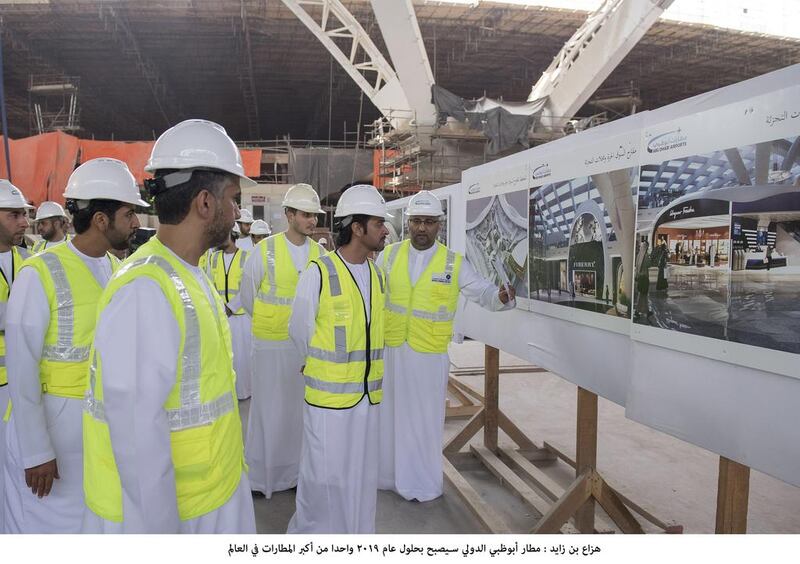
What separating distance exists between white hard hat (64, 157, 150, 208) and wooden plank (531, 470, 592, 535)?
2670 mm

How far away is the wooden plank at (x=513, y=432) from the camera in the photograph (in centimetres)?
494

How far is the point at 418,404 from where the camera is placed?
159 inches

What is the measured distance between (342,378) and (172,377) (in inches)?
59.3

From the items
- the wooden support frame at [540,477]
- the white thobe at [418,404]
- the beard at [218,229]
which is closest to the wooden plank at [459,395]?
the wooden support frame at [540,477]

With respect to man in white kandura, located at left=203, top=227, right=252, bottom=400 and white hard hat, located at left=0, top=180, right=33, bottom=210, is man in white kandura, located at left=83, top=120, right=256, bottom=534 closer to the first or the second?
white hard hat, located at left=0, top=180, right=33, bottom=210

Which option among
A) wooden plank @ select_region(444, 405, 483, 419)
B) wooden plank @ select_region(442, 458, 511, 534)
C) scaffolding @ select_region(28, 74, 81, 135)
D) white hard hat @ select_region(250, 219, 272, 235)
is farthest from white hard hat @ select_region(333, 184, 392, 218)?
scaffolding @ select_region(28, 74, 81, 135)

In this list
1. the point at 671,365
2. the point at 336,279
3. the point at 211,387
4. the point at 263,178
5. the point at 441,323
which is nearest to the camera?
the point at 211,387

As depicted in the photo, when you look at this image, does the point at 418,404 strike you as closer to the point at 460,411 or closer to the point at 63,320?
the point at 460,411

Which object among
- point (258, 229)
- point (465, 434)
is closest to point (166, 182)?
point (465, 434)

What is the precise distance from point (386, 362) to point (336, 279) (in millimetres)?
1389

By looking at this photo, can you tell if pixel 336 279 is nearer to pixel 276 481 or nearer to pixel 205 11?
pixel 276 481

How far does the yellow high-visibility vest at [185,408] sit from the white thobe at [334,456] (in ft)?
4.09

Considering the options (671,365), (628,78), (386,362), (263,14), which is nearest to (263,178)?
(263,14)

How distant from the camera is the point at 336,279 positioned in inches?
115
